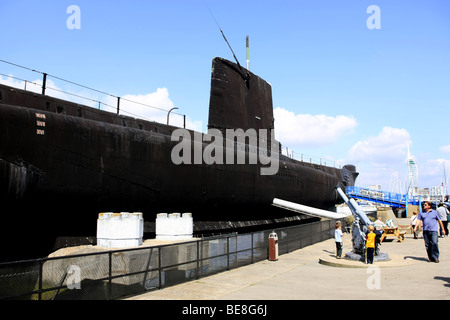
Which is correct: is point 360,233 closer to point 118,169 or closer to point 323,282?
point 323,282

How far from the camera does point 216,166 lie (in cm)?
1850

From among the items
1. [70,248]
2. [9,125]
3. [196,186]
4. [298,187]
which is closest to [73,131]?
[9,125]

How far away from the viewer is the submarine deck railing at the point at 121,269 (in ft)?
21.5

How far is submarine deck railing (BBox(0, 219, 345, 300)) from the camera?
6539 mm

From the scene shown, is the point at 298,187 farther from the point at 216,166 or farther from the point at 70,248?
the point at 70,248

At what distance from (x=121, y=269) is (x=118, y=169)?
6.11m

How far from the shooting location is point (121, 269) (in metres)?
8.15

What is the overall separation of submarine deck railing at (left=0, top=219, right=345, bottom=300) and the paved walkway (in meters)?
0.28

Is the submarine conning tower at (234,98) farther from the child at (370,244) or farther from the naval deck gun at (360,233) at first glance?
the child at (370,244)

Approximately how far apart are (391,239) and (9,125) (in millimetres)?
17217

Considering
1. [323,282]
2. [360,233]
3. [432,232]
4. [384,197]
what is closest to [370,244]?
[360,233]

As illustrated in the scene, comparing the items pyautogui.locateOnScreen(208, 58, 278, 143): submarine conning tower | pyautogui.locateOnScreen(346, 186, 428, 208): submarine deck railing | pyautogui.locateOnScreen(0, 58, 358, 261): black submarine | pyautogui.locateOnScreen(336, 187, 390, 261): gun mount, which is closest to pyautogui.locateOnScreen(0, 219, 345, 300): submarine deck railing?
pyautogui.locateOnScreen(336, 187, 390, 261): gun mount

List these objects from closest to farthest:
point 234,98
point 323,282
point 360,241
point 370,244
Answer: point 323,282
point 370,244
point 360,241
point 234,98

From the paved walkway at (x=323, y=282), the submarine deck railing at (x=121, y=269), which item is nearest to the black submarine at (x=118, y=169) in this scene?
the submarine deck railing at (x=121, y=269)
